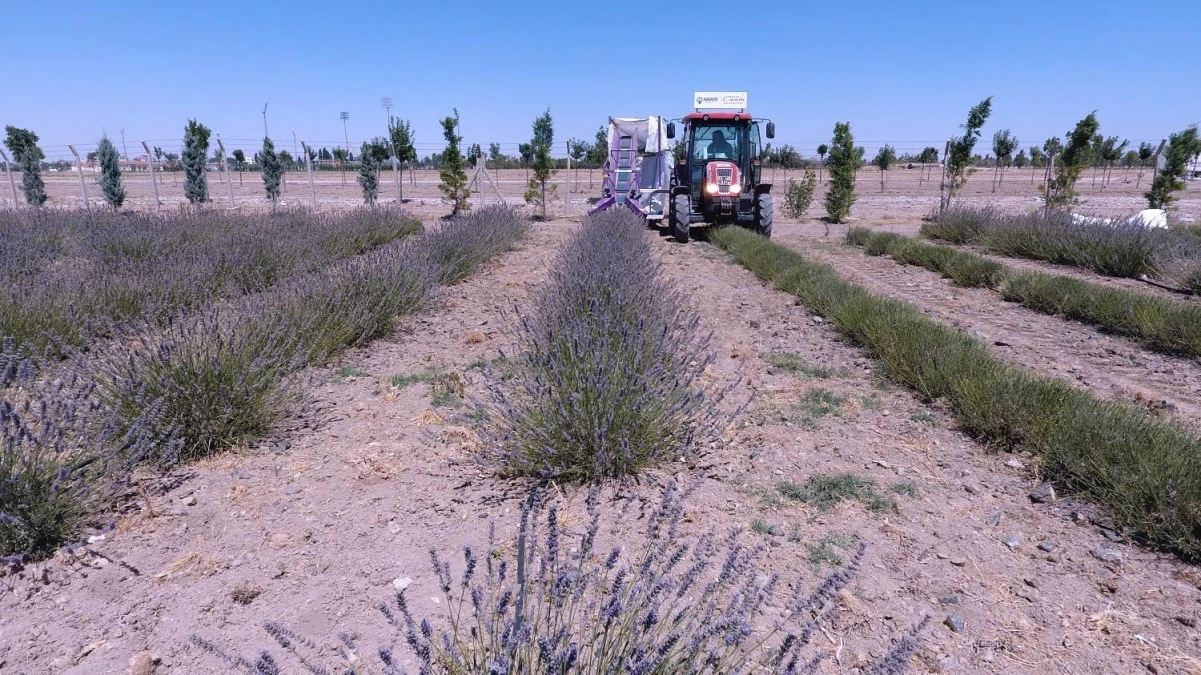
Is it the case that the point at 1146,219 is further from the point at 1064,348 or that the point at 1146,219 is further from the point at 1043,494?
the point at 1043,494

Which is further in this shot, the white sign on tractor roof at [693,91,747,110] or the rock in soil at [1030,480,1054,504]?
the white sign on tractor roof at [693,91,747,110]

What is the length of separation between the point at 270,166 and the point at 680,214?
1757 centimetres

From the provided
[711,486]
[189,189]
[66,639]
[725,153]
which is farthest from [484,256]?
[189,189]

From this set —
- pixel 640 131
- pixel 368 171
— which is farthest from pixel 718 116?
pixel 368 171

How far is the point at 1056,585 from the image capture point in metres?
2.51

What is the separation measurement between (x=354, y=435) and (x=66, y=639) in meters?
1.72

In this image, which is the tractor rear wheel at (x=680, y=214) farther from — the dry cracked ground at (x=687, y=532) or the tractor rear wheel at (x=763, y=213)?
the dry cracked ground at (x=687, y=532)

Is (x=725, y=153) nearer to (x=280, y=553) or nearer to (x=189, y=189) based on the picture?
(x=280, y=553)

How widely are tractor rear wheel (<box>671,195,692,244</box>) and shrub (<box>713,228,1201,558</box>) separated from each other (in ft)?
23.0

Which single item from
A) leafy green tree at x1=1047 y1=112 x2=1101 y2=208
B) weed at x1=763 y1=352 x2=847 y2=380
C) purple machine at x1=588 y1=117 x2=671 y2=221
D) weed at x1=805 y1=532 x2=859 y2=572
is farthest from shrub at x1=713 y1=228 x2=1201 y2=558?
leafy green tree at x1=1047 y1=112 x2=1101 y2=208

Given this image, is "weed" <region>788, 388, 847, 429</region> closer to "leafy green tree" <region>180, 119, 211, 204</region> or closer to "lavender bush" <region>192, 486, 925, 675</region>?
"lavender bush" <region>192, 486, 925, 675</region>

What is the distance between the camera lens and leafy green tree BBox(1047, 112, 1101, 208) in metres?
Answer: 14.6

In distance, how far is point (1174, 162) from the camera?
600 inches

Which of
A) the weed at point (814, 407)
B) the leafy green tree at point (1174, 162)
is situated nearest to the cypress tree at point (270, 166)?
the weed at point (814, 407)
